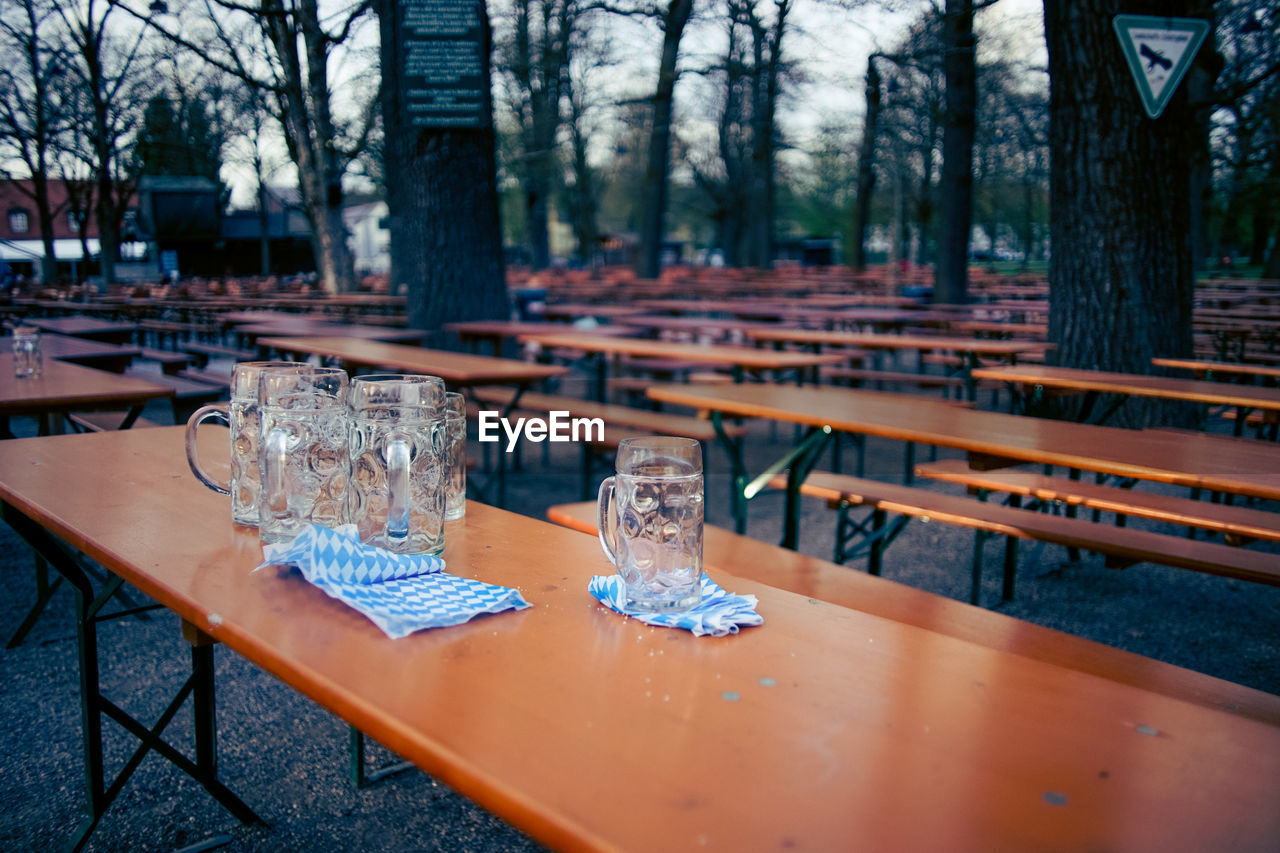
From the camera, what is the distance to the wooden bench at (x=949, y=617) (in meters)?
1.46

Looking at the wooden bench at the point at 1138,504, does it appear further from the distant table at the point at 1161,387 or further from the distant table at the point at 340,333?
the distant table at the point at 340,333

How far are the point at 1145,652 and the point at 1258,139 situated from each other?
27.4m

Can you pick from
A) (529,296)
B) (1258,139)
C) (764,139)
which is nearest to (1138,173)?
(529,296)

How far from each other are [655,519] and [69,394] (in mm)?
2446

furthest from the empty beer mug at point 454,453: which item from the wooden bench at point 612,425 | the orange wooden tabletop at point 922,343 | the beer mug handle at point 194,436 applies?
the orange wooden tabletop at point 922,343

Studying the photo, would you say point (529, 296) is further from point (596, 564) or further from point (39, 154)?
point (596, 564)

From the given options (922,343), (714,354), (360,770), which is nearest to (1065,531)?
(360,770)

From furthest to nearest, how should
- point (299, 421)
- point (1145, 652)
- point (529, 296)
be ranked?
point (529, 296) < point (1145, 652) < point (299, 421)

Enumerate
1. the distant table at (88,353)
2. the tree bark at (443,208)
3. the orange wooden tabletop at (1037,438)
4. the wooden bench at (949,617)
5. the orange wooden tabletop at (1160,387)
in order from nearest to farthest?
the wooden bench at (949,617) < the orange wooden tabletop at (1037,438) < the orange wooden tabletop at (1160,387) < the distant table at (88,353) < the tree bark at (443,208)

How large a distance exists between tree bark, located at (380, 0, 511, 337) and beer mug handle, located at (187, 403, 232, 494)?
17.0 ft

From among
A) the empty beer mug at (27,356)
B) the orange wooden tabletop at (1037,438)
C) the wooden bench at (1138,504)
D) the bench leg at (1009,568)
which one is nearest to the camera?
the orange wooden tabletop at (1037,438)

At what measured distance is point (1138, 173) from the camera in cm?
482

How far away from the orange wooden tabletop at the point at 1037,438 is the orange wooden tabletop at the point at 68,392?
1.73 m

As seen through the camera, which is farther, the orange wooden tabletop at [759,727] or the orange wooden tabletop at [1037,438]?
the orange wooden tabletop at [1037,438]
